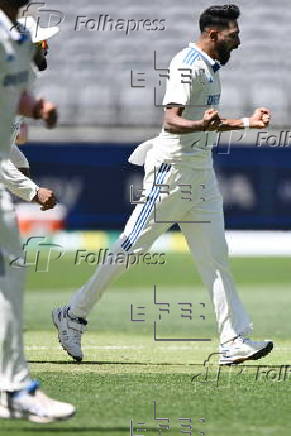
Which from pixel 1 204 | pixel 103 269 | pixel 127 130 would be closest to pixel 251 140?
pixel 127 130

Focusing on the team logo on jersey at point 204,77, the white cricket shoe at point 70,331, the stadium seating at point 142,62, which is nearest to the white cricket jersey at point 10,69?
the team logo on jersey at point 204,77

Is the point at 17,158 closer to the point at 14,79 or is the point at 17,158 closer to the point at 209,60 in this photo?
the point at 209,60

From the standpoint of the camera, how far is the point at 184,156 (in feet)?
24.5

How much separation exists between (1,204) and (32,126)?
22.6 meters

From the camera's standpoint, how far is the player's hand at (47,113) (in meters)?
5.07

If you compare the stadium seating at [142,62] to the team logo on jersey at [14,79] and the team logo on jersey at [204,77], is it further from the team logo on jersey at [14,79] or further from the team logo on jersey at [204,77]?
the team logo on jersey at [14,79]

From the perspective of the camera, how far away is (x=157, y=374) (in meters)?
7.07

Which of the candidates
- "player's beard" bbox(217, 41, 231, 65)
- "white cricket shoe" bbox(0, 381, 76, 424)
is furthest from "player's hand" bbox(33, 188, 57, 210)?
"white cricket shoe" bbox(0, 381, 76, 424)

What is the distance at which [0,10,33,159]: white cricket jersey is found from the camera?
5.26 metres

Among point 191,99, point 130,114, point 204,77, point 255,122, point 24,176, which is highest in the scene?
point 204,77

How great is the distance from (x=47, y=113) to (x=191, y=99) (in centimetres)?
234

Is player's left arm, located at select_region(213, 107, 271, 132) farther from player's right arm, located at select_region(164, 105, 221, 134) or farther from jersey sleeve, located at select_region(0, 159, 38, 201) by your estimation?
jersey sleeve, located at select_region(0, 159, 38, 201)

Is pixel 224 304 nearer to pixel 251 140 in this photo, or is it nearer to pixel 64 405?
pixel 64 405

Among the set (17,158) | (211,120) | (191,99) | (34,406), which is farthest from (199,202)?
(34,406)
